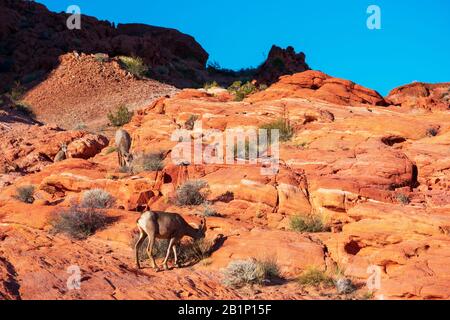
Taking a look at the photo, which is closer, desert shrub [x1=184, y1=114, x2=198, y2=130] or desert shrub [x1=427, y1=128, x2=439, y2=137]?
desert shrub [x1=427, y1=128, x2=439, y2=137]

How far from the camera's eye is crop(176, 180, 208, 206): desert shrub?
15.0 m

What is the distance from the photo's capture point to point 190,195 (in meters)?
15.0

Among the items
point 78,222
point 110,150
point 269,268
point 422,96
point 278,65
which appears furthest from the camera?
point 278,65

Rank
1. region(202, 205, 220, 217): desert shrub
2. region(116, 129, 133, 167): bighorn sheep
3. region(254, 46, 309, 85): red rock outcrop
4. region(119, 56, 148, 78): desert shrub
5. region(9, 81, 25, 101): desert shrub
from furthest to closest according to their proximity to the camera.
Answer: region(254, 46, 309, 85): red rock outcrop < region(119, 56, 148, 78): desert shrub < region(9, 81, 25, 101): desert shrub < region(116, 129, 133, 167): bighorn sheep < region(202, 205, 220, 217): desert shrub

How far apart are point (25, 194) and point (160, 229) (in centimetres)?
644

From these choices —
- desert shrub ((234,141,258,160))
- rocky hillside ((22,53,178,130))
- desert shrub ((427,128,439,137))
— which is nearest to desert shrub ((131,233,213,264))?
desert shrub ((234,141,258,160))

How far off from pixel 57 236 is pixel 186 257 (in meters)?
2.79

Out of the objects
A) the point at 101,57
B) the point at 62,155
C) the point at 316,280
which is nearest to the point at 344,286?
the point at 316,280

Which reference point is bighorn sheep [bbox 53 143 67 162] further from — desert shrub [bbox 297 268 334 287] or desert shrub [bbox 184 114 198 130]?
desert shrub [bbox 297 268 334 287]

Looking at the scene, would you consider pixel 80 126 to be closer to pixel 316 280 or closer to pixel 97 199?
pixel 97 199

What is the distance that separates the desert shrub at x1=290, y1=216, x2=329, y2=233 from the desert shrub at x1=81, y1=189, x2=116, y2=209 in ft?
14.9

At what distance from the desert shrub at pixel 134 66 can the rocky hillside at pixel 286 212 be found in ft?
67.5

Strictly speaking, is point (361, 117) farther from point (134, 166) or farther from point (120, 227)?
point (120, 227)

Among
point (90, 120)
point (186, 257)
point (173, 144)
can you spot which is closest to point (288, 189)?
point (186, 257)
